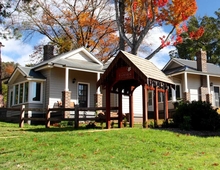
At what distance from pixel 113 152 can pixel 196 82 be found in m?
18.8

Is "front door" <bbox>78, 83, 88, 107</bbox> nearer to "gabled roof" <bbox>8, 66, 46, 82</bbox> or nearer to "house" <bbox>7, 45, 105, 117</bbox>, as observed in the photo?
"house" <bbox>7, 45, 105, 117</bbox>

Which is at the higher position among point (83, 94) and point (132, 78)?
point (132, 78)

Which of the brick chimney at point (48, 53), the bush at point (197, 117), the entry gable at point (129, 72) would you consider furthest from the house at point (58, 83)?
the bush at point (197, 117)

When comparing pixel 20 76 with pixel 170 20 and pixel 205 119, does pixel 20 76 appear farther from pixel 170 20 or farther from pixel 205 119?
pixel 205 119

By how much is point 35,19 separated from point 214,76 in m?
19.8

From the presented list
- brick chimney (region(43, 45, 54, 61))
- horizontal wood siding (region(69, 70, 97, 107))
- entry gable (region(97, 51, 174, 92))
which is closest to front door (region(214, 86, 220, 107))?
horizontal wood siding (region(69, 70, 97, 107))

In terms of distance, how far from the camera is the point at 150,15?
20.5 meters

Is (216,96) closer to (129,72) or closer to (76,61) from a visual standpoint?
(76,61)

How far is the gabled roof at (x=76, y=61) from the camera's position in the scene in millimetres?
19672

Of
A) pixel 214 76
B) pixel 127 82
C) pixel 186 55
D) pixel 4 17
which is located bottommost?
pixel 127 82

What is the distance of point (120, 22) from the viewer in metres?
21.1

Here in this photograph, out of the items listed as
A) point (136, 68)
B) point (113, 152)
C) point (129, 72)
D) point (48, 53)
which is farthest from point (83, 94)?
point (113, 152)

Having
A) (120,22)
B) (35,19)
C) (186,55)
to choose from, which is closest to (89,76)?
(120,22)

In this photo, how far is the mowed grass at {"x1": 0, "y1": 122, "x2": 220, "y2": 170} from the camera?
6613 mm
